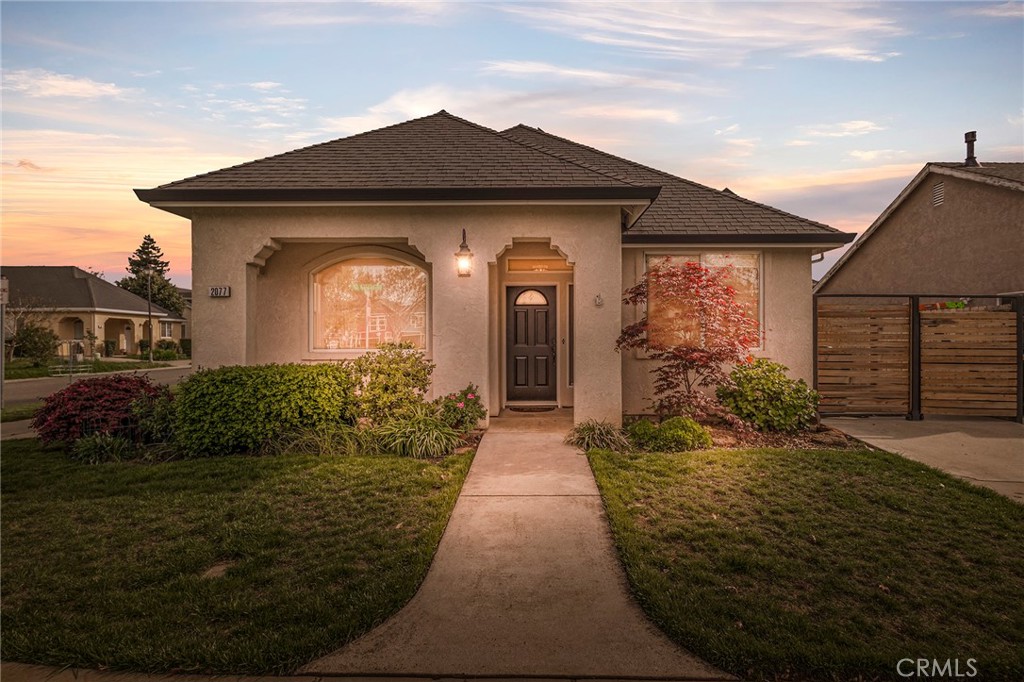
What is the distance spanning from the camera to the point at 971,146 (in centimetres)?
1446

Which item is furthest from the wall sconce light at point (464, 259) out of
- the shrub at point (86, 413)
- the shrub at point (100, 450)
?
the shrub at point (100, 450)

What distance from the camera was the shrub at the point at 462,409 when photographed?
6.99 meters

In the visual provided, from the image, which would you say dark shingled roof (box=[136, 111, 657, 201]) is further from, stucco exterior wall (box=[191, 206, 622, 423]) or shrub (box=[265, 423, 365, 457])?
shrub (box=[265, 423, 365, 457])

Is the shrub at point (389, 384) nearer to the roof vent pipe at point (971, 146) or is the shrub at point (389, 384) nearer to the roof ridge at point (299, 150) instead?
the roof ridge at point (299, 150)

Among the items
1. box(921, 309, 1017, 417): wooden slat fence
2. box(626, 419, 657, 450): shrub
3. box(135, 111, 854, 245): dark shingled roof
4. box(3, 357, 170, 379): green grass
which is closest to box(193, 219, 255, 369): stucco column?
box(135, 111, 854, 245): dark shingled roof

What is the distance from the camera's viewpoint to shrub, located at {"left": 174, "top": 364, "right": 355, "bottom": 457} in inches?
247

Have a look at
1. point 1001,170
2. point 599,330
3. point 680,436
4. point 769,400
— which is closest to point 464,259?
point 599,330

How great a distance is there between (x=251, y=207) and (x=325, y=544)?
561cm

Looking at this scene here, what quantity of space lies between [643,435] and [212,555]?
200 inches

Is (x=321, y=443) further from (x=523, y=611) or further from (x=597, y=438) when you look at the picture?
(x=523, y=611)

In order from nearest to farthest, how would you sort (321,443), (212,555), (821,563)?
(821,563) → (212,555) → (321,443)

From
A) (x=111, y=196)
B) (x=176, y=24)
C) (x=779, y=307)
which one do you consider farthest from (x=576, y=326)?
(x=111, y=196)

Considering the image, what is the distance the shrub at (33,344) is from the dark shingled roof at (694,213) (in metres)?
27.3

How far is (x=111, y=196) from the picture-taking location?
985 centimetres
